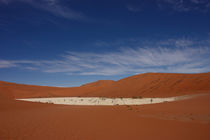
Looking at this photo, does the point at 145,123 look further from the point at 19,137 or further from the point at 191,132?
the point at 19,137

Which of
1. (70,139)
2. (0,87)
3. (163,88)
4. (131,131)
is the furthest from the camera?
(0,87)

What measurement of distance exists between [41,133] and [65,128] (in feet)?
2.94

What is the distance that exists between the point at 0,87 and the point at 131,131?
46184 mm

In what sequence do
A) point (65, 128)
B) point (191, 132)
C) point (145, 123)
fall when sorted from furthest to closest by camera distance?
point (145, 123)
point (65, 128)
point (191, 132)

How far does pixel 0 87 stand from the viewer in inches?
1624

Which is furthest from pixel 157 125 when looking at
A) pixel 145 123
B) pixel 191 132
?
pixel 191 132

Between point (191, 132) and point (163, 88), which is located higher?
point (163, 88)

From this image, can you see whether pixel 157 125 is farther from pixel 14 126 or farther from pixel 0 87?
pixel 0 87

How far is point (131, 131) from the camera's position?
541cm

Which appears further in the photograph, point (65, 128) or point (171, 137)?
→ point (65, 128)

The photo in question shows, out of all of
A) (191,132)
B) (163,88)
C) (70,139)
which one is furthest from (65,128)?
(163,88)

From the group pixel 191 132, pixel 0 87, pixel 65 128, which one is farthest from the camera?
pixel 0 87

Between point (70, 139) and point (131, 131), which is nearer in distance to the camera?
point (70, 139)

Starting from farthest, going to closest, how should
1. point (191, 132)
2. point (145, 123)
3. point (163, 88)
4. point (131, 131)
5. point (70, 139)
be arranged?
point (163, 88), point (145, 123), point (131, 131), point (191, 132), point (70, 139)
